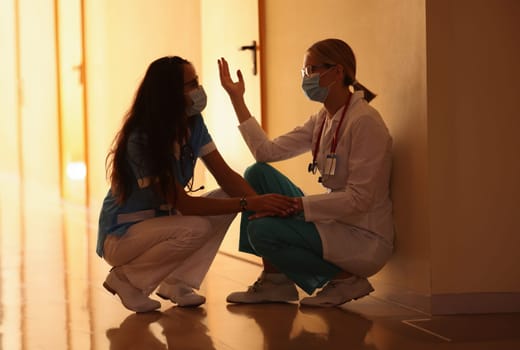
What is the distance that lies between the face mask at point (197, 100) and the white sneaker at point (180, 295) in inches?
25.3

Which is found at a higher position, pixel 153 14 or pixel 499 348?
pixel 153 14

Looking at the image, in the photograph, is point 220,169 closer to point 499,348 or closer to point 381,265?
point 381,265

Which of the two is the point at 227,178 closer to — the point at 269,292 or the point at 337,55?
the point at 269,292

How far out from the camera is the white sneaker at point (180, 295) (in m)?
3.20

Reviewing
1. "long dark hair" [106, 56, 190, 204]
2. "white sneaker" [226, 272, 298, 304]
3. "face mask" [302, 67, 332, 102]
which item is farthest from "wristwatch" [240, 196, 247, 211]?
"face mask" [302, 67, 332, 102]

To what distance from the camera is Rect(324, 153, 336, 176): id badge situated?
3.10 m

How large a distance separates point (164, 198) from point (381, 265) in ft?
2.64

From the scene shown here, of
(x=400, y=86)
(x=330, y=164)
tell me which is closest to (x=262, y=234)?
(x=330, y=164)

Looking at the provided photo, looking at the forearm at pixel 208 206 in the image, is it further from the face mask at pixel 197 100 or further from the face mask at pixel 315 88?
the face mask at pixel 315 88

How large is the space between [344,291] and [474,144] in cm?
69

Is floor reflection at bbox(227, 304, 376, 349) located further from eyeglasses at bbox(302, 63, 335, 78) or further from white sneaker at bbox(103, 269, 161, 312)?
eyeglasses at bbox(302, 63, 335, 78)

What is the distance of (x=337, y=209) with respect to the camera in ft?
9.89

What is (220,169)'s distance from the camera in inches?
128

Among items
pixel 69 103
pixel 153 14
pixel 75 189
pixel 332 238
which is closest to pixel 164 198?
pixel 332 238
